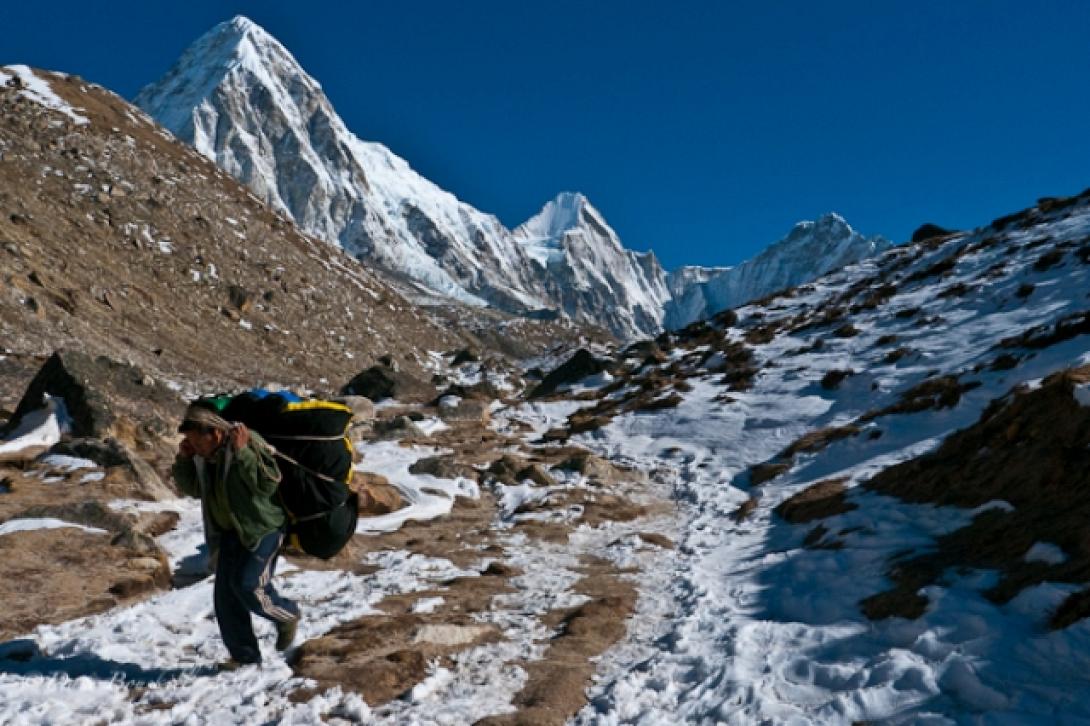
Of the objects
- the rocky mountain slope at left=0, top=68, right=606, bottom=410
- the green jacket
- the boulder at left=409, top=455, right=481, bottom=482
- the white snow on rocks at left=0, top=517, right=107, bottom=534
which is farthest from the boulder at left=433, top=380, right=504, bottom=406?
the green jacket

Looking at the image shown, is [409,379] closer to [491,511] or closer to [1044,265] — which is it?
[491,511]

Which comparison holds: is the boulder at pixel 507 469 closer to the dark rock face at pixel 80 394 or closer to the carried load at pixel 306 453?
the dark rock face at pixel 80 394

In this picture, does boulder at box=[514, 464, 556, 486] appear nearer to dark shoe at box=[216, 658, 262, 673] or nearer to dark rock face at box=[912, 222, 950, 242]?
dark shoe at box=[216, 658, 262, 673]

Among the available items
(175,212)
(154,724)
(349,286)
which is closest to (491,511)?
(154,724)

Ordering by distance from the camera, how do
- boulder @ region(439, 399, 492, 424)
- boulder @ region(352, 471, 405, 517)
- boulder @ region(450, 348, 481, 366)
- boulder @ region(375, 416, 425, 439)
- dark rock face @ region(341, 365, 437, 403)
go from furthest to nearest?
boulder @ region(450, 348, 481, 366) → dark rock face @ region(341, 365, 437, 403) → boulder @ region(439, 399, 492, 424) → boulder @ region(375, 416, 425, 439) → boulder @ region(352, 471, 405, 517)

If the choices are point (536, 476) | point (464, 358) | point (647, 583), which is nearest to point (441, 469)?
point (536, 476)

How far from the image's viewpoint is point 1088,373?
9.77 meters

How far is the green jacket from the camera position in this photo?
4.82m

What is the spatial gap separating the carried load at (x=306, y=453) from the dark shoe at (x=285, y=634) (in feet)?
2.33

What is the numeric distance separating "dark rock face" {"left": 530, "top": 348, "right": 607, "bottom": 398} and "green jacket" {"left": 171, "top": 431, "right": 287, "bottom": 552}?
31058mm

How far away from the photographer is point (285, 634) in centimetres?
563

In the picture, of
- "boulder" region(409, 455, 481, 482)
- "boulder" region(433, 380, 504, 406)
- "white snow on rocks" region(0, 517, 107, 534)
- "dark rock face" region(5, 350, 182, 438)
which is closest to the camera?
"white snow on rocks" region(0, 517, 107, 534)

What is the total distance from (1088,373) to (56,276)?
33428 mm

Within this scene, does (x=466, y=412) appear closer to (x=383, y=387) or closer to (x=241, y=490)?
(x=383, y=387)
